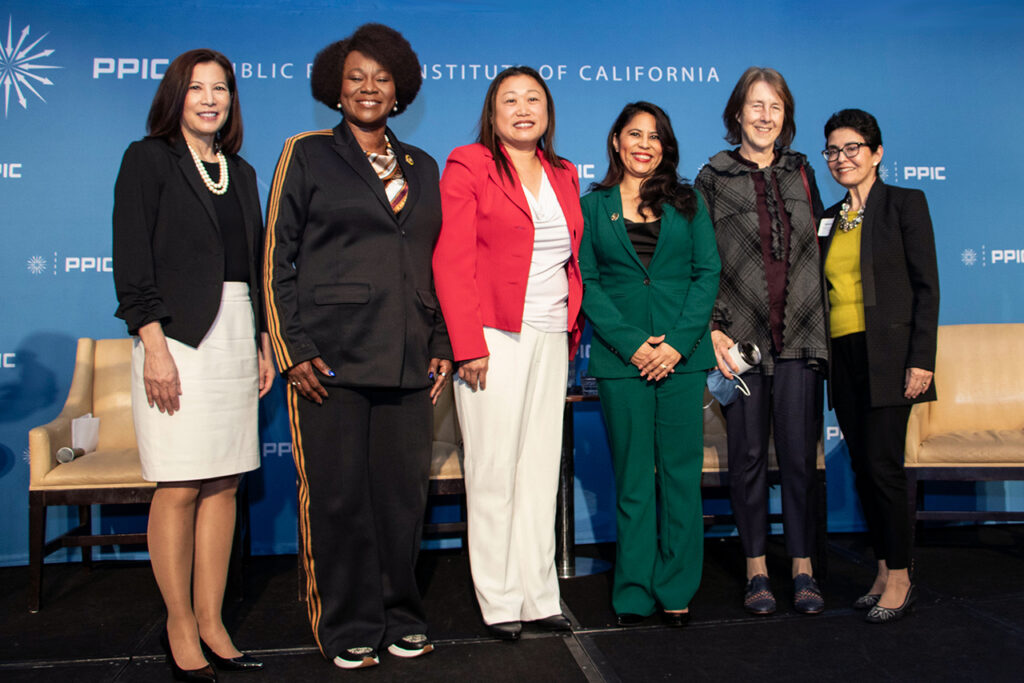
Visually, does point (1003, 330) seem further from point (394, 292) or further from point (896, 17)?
point (394, 292)

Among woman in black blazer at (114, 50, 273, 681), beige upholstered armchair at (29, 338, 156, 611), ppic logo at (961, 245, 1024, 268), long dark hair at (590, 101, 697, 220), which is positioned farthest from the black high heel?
ppic logo at (961, 245, 1024, 268)

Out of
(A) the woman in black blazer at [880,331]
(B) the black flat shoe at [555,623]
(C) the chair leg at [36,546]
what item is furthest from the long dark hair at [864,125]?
(C) the chair leg at [36,546]

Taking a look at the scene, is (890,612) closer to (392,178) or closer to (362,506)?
(362,506)

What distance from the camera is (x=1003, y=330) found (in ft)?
12.4

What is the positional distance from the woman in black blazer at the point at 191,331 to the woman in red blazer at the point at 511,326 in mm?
619

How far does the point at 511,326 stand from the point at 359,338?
0.46m

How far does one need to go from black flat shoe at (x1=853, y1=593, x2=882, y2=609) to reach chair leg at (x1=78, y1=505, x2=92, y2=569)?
316cm

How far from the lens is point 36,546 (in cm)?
296

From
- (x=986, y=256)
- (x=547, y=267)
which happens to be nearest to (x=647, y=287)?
(x=547, y=267)

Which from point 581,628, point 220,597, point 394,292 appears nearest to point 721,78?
point 394,292

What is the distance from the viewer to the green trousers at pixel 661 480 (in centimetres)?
255

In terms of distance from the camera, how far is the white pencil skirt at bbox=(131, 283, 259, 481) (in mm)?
2104

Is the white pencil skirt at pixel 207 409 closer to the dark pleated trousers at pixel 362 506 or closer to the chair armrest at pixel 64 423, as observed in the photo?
the dark pleated trousers at pixel 362 506

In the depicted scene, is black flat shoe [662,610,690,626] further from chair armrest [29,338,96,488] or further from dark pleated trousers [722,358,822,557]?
chair armrest [29,338,96,488]
